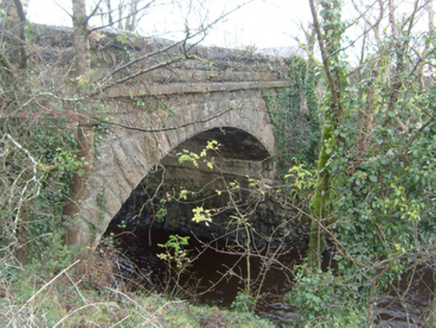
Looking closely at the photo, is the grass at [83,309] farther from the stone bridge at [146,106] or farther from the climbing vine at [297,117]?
the climbing vine at [297,117]

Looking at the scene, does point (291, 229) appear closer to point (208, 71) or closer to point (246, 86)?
point (246, 86)

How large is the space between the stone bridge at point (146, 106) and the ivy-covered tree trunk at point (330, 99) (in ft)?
3.17

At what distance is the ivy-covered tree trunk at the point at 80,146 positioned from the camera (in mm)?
3053

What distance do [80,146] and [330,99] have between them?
111 inches

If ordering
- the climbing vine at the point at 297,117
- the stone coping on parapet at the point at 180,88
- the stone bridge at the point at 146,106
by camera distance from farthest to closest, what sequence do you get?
the climbing vine at the point at 297,117, the stone coping on parapet at the point at 180,88, the stone bridge at the point at 146,106

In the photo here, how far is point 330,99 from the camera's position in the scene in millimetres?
4293

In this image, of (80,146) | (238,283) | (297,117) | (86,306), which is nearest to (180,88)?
(80,146)

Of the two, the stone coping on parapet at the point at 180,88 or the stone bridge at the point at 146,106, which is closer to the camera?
the stone bridge at the point at 146,106

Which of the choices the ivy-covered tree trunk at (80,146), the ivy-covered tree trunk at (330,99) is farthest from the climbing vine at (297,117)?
the ivy-covered tree trunk at (80,146)

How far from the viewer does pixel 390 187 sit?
3.86 m

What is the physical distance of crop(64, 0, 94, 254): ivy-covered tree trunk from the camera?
10.0ft

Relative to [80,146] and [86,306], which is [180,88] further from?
[86,306]

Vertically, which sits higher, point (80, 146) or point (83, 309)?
point (80, 146)

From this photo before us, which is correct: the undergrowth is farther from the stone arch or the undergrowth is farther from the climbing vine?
the climbing vine
